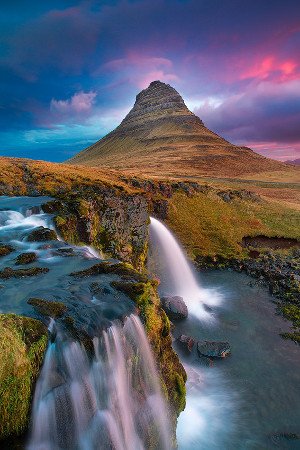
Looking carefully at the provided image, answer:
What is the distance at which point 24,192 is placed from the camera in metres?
43.5

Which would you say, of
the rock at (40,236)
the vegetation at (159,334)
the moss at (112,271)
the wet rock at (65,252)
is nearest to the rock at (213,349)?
the vegetation at (159,334)

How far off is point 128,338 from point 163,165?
558 ft

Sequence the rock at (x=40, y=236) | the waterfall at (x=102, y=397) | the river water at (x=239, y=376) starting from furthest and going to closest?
1. the rock at (x=40, y=236)
2. the river water at (x=239, y=376)
3. the waterfall at (x=102, y=397)

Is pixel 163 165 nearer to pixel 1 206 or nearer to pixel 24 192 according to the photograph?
pixel 24 192

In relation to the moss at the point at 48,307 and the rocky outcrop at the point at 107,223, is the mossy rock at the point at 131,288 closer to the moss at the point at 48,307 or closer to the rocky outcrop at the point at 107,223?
the moss at the point at 48,307

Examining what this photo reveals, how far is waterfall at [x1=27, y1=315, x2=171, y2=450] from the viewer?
9.43 meters

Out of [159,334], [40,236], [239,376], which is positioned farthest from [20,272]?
[239,376]

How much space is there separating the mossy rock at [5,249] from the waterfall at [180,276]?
16672 mm

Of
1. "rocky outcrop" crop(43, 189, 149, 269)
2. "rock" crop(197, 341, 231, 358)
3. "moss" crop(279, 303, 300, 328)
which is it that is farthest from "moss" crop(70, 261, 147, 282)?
"moss" crop(279, 303, 300, 328)

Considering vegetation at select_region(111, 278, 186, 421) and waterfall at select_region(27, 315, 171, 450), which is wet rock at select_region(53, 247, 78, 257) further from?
waterfall at select_region(27, 315, 171, 450)

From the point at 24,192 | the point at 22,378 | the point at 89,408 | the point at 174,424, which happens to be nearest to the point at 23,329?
the point at 22,378

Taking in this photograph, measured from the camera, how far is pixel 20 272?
15.8m

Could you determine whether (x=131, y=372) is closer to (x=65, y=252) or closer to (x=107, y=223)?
(x=65, y=252)

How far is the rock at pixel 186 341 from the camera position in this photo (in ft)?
74.6
